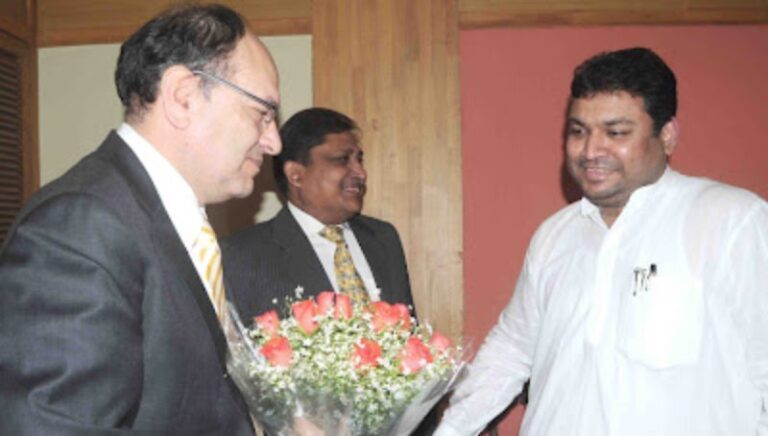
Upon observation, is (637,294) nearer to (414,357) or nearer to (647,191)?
(647,191)

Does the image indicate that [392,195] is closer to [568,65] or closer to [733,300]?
[568,65]

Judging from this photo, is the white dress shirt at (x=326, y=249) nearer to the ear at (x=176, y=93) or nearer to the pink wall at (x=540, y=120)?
the pink wall at (x=540, y=120)

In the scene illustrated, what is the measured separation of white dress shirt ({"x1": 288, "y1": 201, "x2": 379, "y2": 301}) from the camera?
2812 millimetres

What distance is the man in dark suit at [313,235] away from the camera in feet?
8.59

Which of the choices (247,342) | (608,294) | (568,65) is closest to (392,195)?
(568,65)

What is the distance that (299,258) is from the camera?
2686 millimetres

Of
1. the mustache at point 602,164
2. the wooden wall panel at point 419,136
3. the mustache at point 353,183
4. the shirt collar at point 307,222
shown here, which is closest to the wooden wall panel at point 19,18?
the wooden wall panel at point 419,136

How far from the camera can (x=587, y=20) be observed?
11.8 feet

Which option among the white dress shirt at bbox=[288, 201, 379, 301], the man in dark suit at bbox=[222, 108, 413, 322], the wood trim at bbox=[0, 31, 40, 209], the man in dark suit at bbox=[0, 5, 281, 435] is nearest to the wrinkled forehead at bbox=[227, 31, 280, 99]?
the man in dark suit at bbox=[0, 5, 281, 435]

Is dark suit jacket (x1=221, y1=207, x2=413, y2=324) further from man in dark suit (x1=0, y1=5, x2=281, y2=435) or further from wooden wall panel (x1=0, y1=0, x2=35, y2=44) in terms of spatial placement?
wooden wall panel (x1=0, y1=0, x2=35, y2=44)

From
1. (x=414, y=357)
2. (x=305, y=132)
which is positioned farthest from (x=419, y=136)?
(x=414, y=357)

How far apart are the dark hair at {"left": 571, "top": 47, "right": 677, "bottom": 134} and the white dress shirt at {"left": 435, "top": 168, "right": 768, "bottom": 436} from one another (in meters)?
0.19

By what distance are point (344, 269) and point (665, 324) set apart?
1295 mm

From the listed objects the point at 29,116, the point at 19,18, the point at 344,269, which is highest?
the point at 19,18
